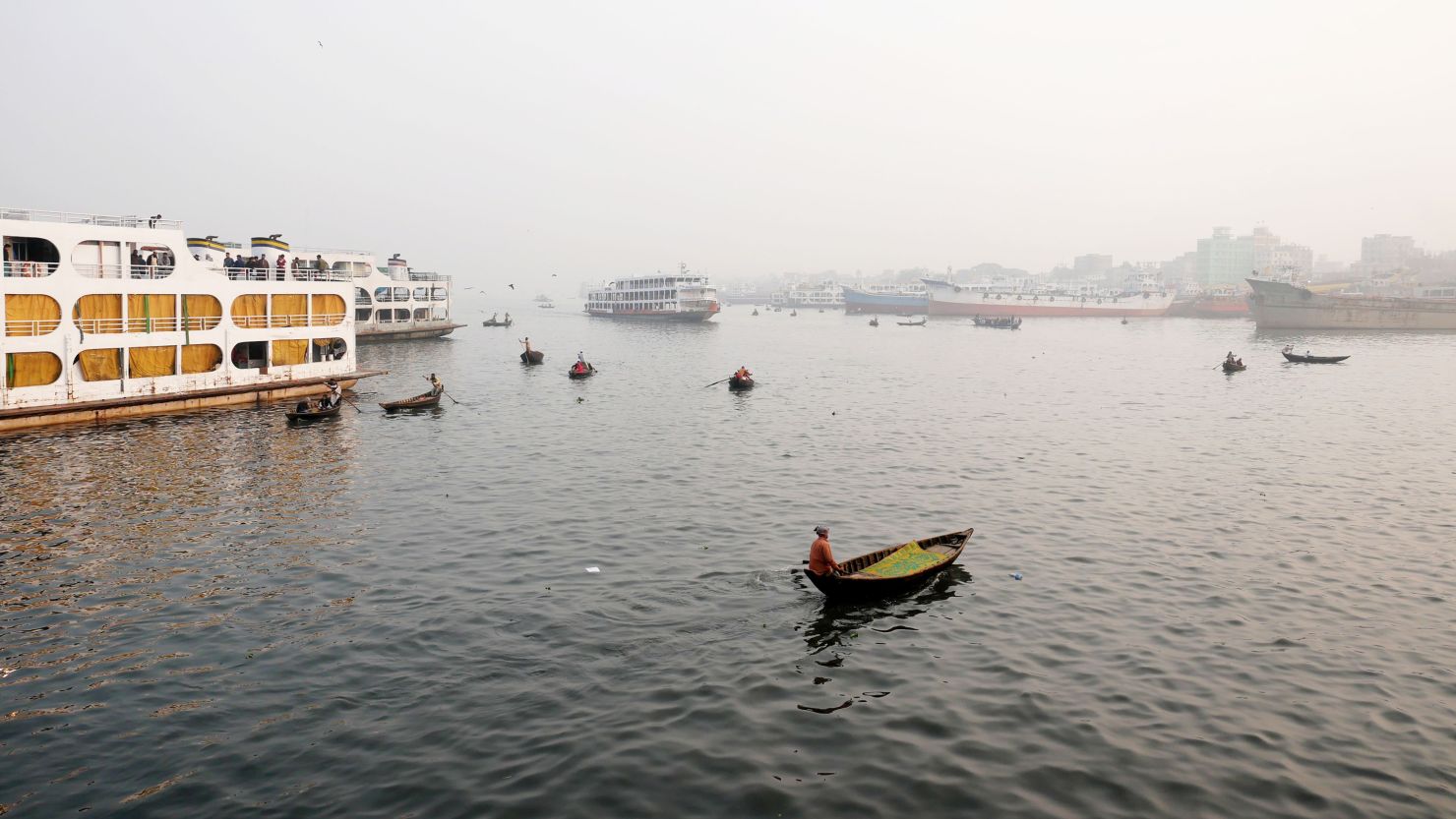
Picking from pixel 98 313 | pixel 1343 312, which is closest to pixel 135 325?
pixel 98 313

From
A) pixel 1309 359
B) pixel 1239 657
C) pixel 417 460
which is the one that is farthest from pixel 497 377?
pixel 1309 359

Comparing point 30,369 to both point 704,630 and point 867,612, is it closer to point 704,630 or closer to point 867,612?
point 704,630

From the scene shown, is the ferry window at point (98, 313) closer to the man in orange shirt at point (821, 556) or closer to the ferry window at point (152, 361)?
the ferry window at point (152, 361)

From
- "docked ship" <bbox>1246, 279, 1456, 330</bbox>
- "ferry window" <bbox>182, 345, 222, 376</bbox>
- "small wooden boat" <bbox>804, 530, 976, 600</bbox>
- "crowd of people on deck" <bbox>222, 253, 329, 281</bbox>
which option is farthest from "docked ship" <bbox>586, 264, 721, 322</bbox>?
"small wooden boat" <bbox>804, 530, 976, 600</bbox>

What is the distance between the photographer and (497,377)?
237 ft

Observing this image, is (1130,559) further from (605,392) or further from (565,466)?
(605,392)

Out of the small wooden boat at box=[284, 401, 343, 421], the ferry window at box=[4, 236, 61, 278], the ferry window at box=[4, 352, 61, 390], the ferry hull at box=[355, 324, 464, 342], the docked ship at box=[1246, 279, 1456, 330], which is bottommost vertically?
the small wooden boat at box=[284, 401, 343, 421]

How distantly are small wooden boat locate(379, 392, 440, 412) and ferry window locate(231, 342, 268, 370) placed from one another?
9006 millimetres

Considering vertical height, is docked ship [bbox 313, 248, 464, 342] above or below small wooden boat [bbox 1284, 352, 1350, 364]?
above

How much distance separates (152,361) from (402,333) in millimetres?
61870

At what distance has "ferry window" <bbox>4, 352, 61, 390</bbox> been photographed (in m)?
38.6

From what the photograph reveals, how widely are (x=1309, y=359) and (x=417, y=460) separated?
87785mm

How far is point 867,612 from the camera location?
20.6 meters

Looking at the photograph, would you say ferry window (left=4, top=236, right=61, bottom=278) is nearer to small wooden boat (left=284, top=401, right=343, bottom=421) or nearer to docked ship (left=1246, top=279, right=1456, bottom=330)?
small wooden boat (left=284, top=401, right=343, bottom=421)
